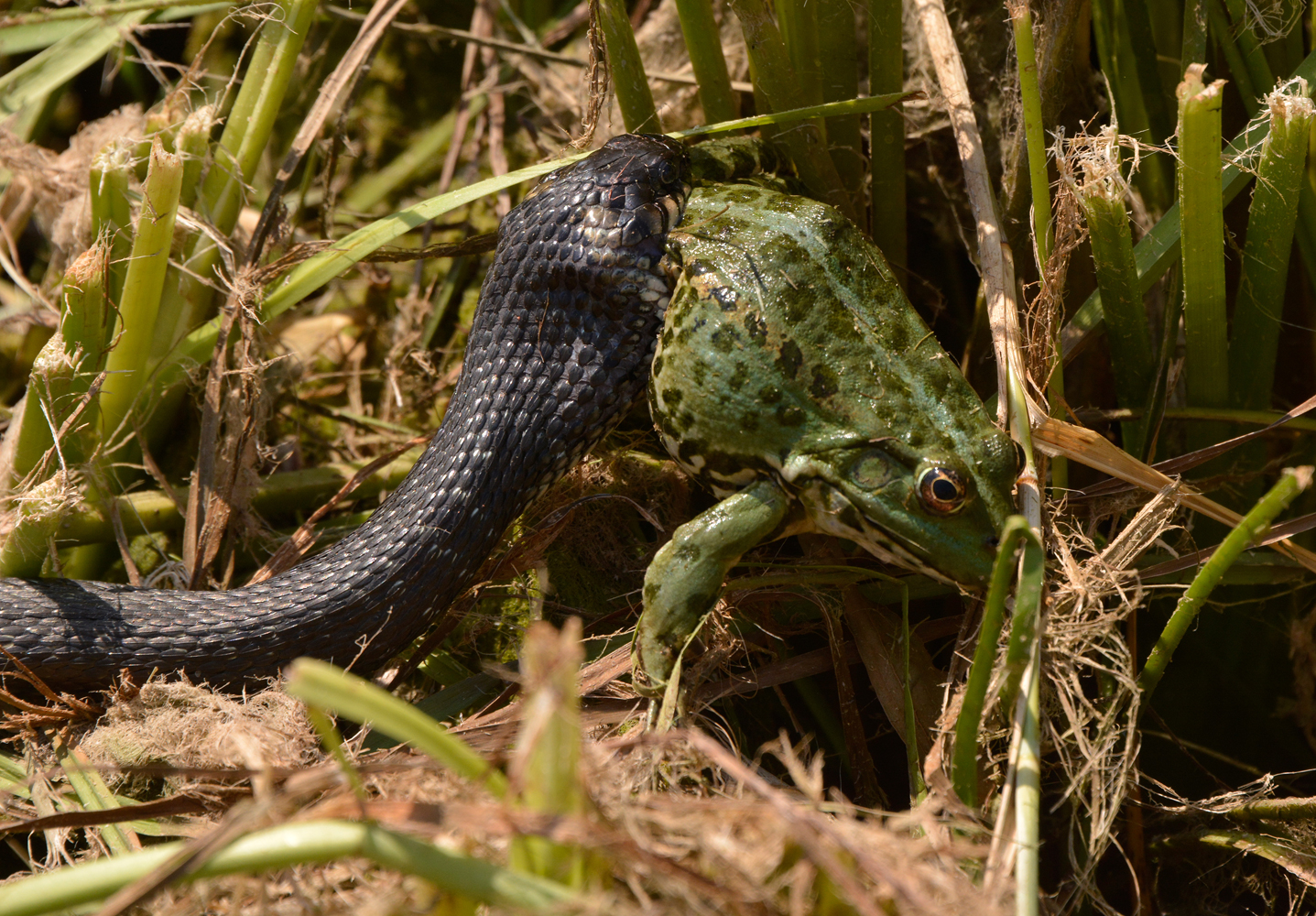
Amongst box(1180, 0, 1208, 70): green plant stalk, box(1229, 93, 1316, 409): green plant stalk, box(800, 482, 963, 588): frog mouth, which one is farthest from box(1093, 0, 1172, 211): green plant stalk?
box(800, 482, 963, 588): frog mouth

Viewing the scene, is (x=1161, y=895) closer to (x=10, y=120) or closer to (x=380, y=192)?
(x=380, y=192)

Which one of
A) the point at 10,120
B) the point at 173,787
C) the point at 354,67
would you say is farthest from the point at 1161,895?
the point at 10,120

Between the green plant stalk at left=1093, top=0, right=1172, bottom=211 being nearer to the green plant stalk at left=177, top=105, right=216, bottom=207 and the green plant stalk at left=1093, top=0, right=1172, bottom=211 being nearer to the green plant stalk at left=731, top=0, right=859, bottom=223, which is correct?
the green plant stalk at left=731, top=0, right=859, bottom=223

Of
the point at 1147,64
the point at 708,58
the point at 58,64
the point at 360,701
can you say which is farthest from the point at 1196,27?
the point at 58,64

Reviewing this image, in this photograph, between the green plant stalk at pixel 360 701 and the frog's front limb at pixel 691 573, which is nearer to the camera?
the green plant stalk at pixel 360 701

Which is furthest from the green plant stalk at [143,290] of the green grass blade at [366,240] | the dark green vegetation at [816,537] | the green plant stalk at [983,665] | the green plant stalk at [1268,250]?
the green plant stalk at [1268,250]

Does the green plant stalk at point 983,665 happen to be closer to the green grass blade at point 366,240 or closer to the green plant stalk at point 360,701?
the green plant stalk at point 360,701
